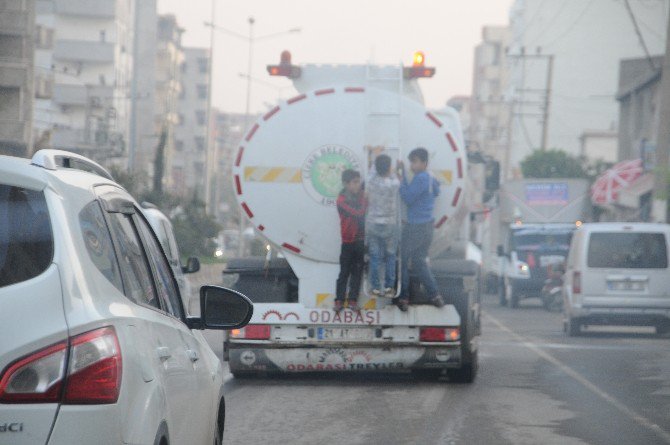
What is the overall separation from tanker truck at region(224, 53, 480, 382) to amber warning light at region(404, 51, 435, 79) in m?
0.48

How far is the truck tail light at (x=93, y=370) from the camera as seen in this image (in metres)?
A: 3.59

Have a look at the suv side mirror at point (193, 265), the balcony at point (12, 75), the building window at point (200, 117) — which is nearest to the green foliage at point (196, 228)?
the balcony at point (12, 75)

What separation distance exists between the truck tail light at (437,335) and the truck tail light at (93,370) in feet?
32.2

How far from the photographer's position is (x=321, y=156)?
44.2 ft

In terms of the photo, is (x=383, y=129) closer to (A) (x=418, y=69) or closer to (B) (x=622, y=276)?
(A) (x=418, y=69)

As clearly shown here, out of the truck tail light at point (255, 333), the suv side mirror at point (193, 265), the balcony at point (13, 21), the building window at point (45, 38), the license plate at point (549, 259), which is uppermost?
the building window at point (45, 38)

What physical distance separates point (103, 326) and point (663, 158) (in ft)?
104

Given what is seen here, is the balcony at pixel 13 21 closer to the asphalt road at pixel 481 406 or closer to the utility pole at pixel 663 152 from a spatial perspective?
the utility pole at pixel 663 152

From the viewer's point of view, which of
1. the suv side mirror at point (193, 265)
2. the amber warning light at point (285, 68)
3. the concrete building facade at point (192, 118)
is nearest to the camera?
the amber warning light at point (285, 68)

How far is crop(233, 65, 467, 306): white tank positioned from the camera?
44.0 ft

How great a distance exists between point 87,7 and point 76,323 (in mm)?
82448

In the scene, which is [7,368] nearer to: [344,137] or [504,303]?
[344,137]

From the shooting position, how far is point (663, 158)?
34.2m

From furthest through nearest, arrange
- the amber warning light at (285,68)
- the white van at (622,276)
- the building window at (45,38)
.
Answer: the building window at (45,38) → the white van at (622,276) → the amber warning light at (285,68)
